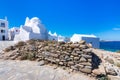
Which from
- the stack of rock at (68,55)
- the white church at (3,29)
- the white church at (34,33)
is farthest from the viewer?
the white church at (3,29)

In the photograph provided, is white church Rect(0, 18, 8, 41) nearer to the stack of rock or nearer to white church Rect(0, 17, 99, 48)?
white church Rect(0, 17, 99, 48)

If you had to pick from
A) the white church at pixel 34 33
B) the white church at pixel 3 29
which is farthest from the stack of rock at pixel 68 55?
the white church at pixel 3 29

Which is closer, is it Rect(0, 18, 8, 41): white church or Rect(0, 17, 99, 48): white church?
Rect(0, 17, 99, 48): white church

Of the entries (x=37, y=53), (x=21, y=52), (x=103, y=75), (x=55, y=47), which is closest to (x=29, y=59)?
(x=37, y=53)

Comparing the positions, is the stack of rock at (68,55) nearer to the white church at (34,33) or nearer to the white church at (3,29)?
the white church at (34,33)

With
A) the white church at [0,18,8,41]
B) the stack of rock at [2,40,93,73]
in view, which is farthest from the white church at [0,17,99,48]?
the stack of rock at [2,40,93,73]

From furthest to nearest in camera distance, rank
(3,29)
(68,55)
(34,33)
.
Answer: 1. (3,29)
2. (34,33)
3. (68,55)

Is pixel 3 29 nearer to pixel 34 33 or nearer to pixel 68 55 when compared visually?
pixel 34 33

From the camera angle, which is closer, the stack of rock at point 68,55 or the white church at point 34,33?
the stack of rock at point 68,55

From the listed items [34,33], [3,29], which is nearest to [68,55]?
[34,33]

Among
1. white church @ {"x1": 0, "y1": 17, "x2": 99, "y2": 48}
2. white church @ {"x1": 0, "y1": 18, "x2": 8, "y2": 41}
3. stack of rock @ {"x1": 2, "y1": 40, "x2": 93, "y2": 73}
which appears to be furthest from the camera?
white church @ {"x1": 0, "y1": 18, "x2": 8, "y2": 41}

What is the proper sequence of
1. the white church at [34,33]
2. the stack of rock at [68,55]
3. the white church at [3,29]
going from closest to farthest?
the stack of rock at [68,55] < the white church at [34,33] < the white church at [3,29]

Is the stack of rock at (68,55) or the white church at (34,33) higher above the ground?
the white church at (34,33)

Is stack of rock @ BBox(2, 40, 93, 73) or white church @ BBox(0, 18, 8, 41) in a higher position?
white church @ BBox(0, 18, 8, 41)
